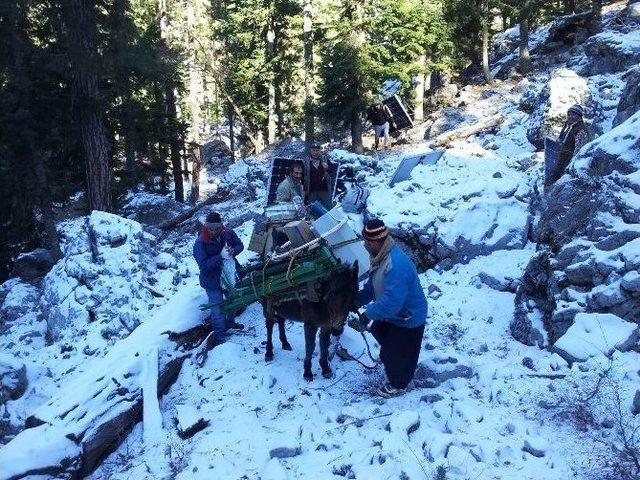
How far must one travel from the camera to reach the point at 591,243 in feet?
21.7

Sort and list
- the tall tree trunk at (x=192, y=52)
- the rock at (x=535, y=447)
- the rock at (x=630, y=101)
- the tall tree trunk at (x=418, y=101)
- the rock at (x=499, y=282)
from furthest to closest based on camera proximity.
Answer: the tall tree trunk at (x=192, y=52)
the tall tree trunk at (x=418, y=101)
the rock at (x=630, y=101)
the rock at (x=499, y=282)
the rock at (x=535, y=447)

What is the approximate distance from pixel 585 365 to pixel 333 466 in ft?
10.0

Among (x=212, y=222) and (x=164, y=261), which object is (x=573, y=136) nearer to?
(x=212, y=222)

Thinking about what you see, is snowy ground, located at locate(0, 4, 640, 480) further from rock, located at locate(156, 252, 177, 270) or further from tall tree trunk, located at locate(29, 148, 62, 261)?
tall tree trunk, located at locate(29, 148, 62, 261)

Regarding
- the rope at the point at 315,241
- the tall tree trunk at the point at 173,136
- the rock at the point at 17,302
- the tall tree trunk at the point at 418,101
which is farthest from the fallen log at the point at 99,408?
the tall tree trunk at the point at 418,101

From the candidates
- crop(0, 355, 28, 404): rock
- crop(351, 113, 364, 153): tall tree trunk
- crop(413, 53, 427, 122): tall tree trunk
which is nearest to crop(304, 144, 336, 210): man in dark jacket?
crop(0, 355, 28, 404): rock

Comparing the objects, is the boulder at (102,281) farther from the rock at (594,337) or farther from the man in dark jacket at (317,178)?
the rock at (594,337)

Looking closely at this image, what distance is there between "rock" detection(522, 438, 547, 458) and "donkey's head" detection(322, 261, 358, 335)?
246cm

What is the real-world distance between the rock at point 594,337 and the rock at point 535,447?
145 centimetres

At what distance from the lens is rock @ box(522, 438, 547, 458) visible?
14.9ft

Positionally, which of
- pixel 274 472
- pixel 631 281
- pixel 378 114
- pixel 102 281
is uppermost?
pixel 378 114

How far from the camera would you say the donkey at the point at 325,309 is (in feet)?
20.0

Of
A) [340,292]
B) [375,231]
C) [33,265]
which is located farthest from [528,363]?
[33,265]

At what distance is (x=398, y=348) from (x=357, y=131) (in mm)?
16597
